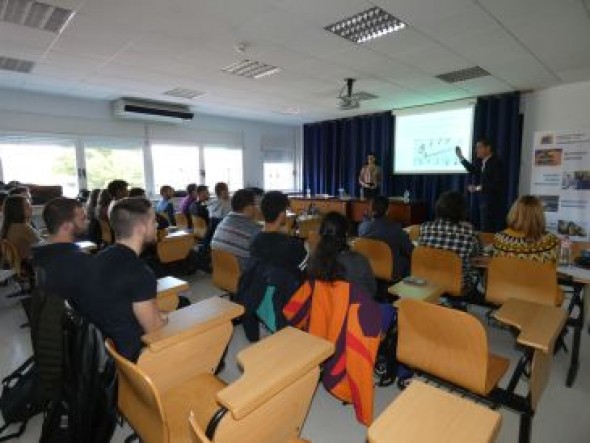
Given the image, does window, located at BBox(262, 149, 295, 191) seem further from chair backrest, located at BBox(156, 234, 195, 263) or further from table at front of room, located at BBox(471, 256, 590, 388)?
table at front of room, located at BBox(471, 256, 590, 388)

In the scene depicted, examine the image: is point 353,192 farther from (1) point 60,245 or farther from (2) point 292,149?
(1) point 60,245

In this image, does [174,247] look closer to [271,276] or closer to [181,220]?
[181,220]

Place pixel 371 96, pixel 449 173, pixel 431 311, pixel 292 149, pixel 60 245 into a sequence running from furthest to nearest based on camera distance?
pixel 292 149 → pixel 449 173 → pixel 371 96 → pixel 60 245 → pixel 431 311

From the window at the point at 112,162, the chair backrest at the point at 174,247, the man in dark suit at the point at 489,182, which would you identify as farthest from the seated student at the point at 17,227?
the man in dark suit at the point at 489,182

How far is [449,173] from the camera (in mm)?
7219

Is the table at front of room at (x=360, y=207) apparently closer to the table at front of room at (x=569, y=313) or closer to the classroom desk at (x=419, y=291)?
the table at front of room at (x=569, y=313)

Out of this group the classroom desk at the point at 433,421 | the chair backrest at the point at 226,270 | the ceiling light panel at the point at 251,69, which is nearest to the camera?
the classroom desk at the point at 433,421

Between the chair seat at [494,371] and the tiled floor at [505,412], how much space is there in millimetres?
411

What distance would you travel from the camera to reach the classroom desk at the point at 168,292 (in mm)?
2079

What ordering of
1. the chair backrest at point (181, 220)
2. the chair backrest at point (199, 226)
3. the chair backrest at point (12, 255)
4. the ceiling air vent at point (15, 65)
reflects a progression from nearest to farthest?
the chair backrest at point (12, 255)
the ceiling air vent at point (15, 65)
the chair backrest at point (199, 226)
the chair backrest at point (181, 220)

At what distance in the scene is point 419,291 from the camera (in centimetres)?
202

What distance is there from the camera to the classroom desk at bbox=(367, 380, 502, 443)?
944mm

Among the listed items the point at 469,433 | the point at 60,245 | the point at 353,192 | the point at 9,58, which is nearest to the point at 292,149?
the point at 353,192

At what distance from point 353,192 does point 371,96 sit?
123 inches
